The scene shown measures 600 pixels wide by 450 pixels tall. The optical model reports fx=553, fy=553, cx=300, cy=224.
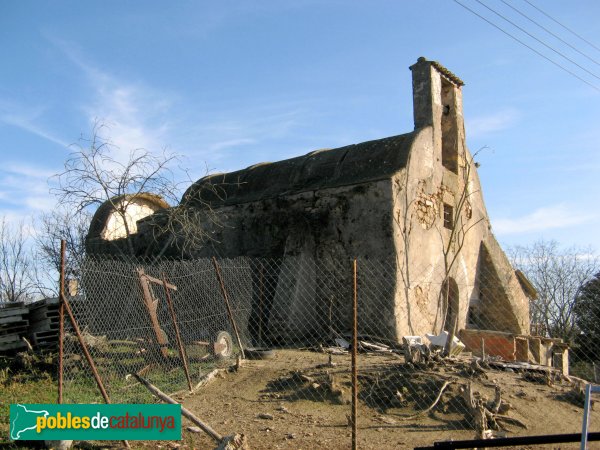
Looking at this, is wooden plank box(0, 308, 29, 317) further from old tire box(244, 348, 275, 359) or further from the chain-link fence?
old tire box(244, 348, 275, 359)

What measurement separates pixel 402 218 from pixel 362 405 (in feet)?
19.3

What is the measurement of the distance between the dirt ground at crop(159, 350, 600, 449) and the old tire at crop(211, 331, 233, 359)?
0.85 metres

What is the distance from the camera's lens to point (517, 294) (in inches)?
659

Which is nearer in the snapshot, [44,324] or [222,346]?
[222,346]

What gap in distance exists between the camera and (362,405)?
7.84 metres

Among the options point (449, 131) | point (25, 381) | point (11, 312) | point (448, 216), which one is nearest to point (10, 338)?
point (11, 312)

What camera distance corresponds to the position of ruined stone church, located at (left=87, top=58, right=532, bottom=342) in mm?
12758

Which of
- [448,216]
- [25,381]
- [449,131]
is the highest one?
[449,131]

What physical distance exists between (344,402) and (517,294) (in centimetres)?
1063

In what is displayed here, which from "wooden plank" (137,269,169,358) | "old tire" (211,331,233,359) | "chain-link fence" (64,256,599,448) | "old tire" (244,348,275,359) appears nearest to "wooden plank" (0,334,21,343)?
"chain-link fence" (64,256,599,448)

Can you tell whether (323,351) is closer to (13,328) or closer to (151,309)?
(151,309)

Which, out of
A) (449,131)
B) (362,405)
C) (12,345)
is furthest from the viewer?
(449,131)

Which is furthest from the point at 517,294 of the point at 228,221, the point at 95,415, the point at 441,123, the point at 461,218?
the point at 95,415

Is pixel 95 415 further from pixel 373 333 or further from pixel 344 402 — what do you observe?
pixel 373 333
